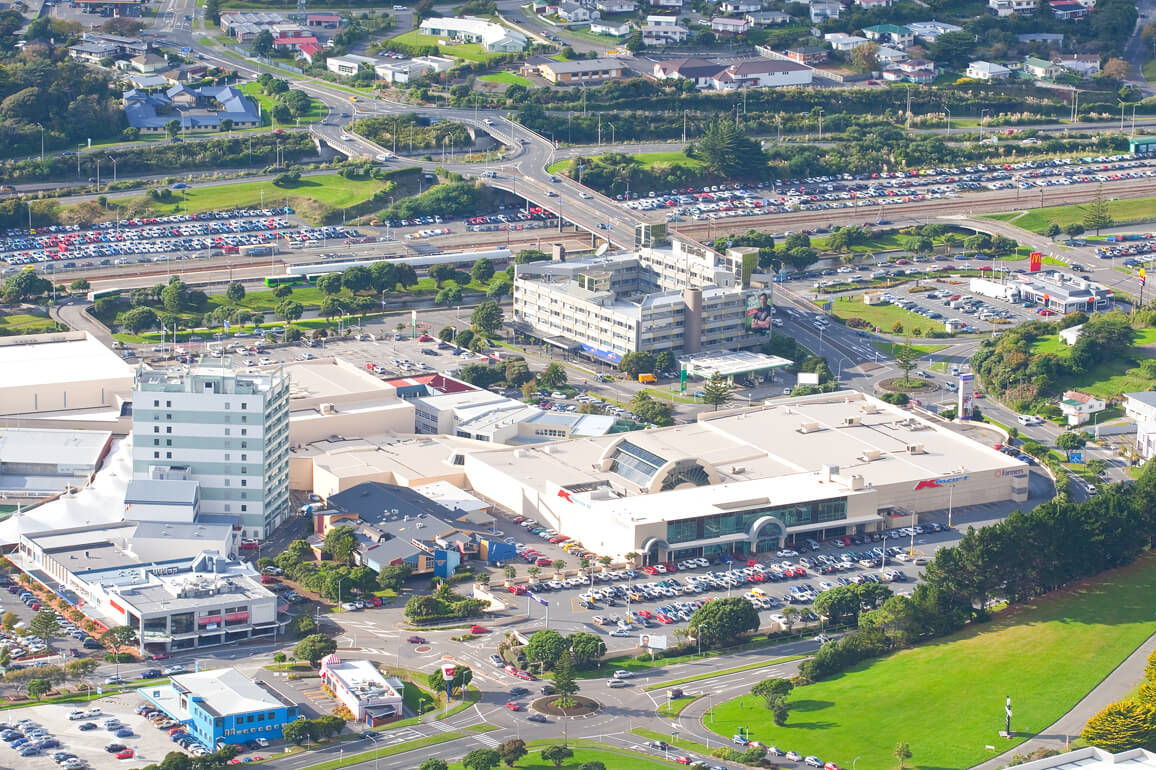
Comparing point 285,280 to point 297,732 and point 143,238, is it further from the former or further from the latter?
point 297,732

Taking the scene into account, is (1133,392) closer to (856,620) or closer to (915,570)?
(915,570)

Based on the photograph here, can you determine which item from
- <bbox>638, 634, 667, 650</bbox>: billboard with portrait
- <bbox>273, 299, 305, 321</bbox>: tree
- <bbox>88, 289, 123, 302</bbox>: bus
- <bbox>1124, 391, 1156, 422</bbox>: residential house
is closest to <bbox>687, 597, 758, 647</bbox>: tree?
<bbox>638, 634, 667, 650</bbox>: billboard with portrait

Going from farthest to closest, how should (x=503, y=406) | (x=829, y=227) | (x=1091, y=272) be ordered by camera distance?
(x=829, y=227) < (x=1091, y=272) < (x=503, y=406)

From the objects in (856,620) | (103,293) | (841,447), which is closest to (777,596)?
(856,620)

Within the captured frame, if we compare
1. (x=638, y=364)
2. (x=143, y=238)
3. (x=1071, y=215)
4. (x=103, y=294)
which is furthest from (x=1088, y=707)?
(x=143, y=238)

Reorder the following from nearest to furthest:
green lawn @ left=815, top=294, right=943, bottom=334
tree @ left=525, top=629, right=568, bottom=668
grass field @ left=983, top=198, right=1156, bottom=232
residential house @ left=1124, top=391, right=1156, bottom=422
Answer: tree @ left=525, top=629, right=568, bottom=668 < residential house @ left=1124, top=391, right=1156, bottom=422 < green lawn @ left=815, top=294, right=943, bottom=334 < grass field @ left=983, top=198, right=1156, bottom=232

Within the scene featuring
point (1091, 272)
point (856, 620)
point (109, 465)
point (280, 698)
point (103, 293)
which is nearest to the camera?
point (280, 698)

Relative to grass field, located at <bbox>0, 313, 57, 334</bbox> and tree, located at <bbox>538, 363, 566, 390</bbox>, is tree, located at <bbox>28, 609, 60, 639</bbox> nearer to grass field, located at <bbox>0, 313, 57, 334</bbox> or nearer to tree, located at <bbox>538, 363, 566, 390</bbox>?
tree, located at <bbox>538, 363, 566, 390</bbox>
